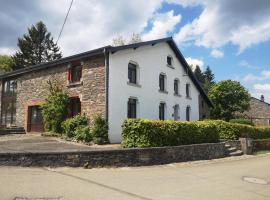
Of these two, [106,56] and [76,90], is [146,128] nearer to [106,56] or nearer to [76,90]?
[106,56]

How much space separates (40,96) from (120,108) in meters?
7.23

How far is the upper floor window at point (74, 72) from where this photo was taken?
21444 mm

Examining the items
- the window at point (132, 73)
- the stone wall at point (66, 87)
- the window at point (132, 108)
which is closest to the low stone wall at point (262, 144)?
the window at point (132, 108)

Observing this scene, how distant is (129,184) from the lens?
9.70 metres

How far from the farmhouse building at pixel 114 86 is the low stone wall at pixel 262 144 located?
659cm

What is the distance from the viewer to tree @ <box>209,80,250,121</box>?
37.4 metres

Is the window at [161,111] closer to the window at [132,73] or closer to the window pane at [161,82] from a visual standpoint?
the window pane at [161,82]

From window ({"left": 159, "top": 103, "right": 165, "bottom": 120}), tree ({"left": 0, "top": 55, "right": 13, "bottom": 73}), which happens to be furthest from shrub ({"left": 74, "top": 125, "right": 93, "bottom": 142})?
tree ({"left": 0, "top": 55, "right": 13, "bottom": 73})

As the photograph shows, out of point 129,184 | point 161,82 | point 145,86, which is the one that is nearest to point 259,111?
point 161,82

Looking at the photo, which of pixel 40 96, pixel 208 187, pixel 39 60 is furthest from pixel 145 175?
pixel 39 60

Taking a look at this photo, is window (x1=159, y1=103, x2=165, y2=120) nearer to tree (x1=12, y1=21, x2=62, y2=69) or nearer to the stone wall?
the stone wall

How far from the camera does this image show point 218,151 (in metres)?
18.5

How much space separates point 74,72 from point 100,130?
18.1 ft

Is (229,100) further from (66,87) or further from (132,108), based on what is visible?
(66,87)
